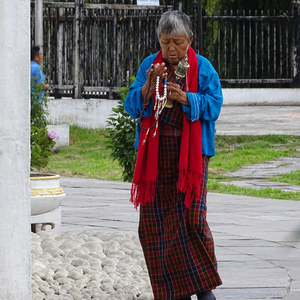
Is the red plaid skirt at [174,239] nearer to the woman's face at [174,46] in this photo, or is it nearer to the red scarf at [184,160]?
the red scarf at [184,160]

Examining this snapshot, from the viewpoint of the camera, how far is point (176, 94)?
3236mm

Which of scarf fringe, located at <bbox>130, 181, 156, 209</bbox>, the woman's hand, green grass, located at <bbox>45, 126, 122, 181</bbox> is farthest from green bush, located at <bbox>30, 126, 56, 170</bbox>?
green grass, located at <bbox>45, 126, 122, 181</bbox>

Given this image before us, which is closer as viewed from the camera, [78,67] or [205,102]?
[205,102]

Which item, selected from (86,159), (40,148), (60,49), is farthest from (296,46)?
(40,148)

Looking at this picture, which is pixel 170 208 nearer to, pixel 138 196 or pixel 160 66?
pixel 138 196

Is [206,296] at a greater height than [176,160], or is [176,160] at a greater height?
[176,160]

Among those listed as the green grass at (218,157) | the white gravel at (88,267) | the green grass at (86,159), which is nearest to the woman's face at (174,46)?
the white gravel at (88,267)

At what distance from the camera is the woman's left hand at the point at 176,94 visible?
324 cm

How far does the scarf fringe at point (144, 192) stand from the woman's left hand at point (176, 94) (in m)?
0.43

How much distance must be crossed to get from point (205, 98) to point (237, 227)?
9.11ft

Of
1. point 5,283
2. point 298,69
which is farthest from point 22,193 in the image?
point 298,69

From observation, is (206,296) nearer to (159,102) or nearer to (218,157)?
(159,102)

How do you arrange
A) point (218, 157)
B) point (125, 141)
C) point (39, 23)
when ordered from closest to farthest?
point (125, 141)
point (218, 157)
point (39, 23)

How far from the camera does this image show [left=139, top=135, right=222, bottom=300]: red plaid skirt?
3.34 m
